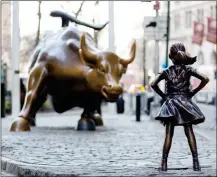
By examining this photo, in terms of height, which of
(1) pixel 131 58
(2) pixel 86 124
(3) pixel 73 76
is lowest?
(2) pixel 86 124

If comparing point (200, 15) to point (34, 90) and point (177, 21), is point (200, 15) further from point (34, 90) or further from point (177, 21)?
point (34, 90)

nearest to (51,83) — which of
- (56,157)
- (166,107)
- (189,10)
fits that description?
(56,157)

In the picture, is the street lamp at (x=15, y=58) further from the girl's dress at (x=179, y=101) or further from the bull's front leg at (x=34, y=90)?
the girl's dress at (x=179, y=101)

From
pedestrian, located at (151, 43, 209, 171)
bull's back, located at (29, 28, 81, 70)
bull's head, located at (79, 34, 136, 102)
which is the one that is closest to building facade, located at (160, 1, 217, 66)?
bull's back, located at (29, 28, 81, 70)

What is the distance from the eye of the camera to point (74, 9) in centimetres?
2700

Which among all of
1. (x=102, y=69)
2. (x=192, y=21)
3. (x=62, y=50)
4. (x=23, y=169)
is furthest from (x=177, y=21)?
(x=23, y=169)

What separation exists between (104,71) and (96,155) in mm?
5495

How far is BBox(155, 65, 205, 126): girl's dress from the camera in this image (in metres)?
8.16

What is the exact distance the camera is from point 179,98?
826 centimetres

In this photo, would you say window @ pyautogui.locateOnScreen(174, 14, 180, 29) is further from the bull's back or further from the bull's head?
the bull's head

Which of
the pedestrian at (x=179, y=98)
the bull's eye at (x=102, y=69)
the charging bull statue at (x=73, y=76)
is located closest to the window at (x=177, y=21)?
the charging bull statue at (x=73, y=76)

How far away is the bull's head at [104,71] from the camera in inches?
631

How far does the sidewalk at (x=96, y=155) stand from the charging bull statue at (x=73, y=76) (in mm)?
1166

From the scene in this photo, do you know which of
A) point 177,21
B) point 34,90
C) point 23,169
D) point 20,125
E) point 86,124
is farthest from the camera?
point 177,21
